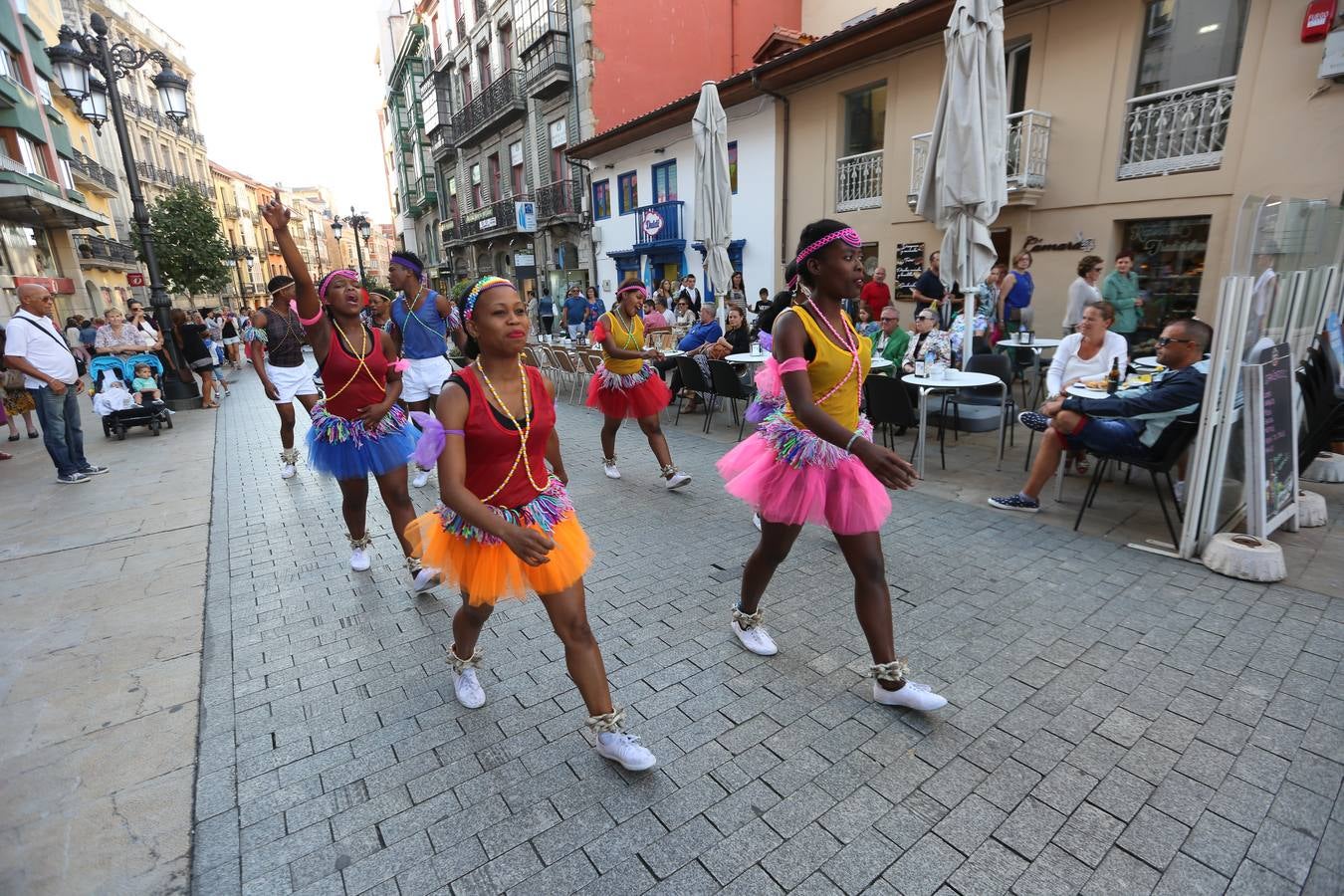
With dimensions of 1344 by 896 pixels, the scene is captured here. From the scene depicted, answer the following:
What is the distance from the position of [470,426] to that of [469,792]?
145cm

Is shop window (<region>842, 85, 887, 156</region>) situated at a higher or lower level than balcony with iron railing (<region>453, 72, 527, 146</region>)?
lower

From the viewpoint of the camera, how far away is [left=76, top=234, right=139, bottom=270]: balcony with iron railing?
2525 centimetres

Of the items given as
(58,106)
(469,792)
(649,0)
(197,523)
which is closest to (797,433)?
(469,792)

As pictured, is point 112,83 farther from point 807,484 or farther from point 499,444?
point 807,484

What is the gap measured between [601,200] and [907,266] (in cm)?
1251

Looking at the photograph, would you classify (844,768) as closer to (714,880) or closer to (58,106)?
(714,880)

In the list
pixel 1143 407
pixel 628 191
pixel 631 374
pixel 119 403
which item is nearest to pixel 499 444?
pixel 631 374

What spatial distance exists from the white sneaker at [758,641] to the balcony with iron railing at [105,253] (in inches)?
1321

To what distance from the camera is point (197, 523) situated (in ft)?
18.9

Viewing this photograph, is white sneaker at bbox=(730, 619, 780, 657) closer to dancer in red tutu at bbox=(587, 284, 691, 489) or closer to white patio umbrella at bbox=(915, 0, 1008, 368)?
dancer in red tutu at bbox=(587, 284, 691, 489)

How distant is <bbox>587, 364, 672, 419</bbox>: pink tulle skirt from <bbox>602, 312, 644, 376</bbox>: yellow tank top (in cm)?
7

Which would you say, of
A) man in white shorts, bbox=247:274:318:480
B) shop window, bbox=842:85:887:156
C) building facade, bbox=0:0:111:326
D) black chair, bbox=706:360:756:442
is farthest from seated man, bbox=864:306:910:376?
building facade, bbox=0:0:111:326

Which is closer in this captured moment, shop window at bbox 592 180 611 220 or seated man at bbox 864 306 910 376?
seated man at bbox 864 306 910 376

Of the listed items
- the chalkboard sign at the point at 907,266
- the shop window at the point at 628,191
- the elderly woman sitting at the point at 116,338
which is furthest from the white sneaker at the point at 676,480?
the shop window at the point at 628,191
